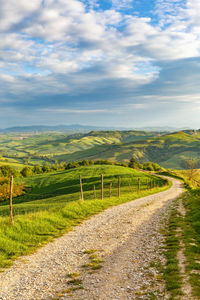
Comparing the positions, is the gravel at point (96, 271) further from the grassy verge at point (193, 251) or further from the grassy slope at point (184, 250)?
the grassy verge at point (193, 251)

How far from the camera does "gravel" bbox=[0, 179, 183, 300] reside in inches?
386

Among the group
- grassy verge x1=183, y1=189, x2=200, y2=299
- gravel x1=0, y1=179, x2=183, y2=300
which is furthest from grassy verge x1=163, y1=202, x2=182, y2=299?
grassy verge x1=183, y1=189, x2=200, y2=299

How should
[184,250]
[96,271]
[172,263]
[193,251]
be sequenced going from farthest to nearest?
[184,250] → [193,251] → [172,263] → [96,271]

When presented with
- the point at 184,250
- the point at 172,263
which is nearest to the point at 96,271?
the point at 172,263

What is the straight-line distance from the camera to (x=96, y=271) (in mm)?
11945

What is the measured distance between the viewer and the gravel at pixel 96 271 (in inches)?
386

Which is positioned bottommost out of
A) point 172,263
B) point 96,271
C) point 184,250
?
point 96,271

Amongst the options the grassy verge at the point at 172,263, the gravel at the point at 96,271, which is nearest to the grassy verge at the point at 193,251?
the grassy verge at the point at 172,263

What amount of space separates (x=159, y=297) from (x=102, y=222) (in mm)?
14025

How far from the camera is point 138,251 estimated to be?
14.6 m

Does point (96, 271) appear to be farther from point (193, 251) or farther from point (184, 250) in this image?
point (193, 251)

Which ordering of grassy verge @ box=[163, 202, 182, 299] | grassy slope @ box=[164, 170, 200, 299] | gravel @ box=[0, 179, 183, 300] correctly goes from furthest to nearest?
gravel @ box=[0, 179, 183, 300], grassy slope @ box=[164, 170, 200, 299], grassy verge @ box=[163, 202, 182, 299]

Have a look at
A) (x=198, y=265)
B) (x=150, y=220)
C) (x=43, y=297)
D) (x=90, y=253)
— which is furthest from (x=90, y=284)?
(x=150, y=220)

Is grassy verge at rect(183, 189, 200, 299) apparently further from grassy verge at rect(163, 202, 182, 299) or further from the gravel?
the gravel
